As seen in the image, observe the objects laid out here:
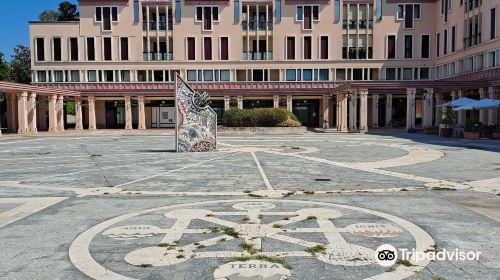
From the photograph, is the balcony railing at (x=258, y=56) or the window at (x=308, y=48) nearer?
the window at (x=308, y=48)

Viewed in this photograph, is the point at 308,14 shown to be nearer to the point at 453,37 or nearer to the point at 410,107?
the point at 453,37

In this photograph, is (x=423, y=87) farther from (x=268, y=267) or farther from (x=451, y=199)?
(x=268, y=267)

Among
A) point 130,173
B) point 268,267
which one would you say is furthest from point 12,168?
point 268,267

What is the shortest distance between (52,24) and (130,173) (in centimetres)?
4871

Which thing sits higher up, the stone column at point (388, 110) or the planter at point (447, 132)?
the stone column at point (388, 110)

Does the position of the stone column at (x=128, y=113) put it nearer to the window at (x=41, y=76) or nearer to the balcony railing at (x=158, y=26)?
the balcony railing at (x=158, y=26)

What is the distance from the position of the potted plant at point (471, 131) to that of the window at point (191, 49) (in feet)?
114

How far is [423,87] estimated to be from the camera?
44.5 metres

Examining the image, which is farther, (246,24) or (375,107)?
(246,24)

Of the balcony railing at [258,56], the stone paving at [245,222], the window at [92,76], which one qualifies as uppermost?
the balcony railing at [258,56]

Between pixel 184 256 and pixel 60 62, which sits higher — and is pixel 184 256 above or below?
below

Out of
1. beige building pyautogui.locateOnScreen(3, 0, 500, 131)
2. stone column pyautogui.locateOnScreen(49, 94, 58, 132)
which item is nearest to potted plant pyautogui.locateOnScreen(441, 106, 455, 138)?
beige building pyautogui.locateOnScreen(3, 0, 500, 131)

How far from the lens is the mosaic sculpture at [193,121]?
2144cm

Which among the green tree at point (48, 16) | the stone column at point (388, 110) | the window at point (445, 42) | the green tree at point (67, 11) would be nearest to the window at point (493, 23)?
the window at point (445, 42)
